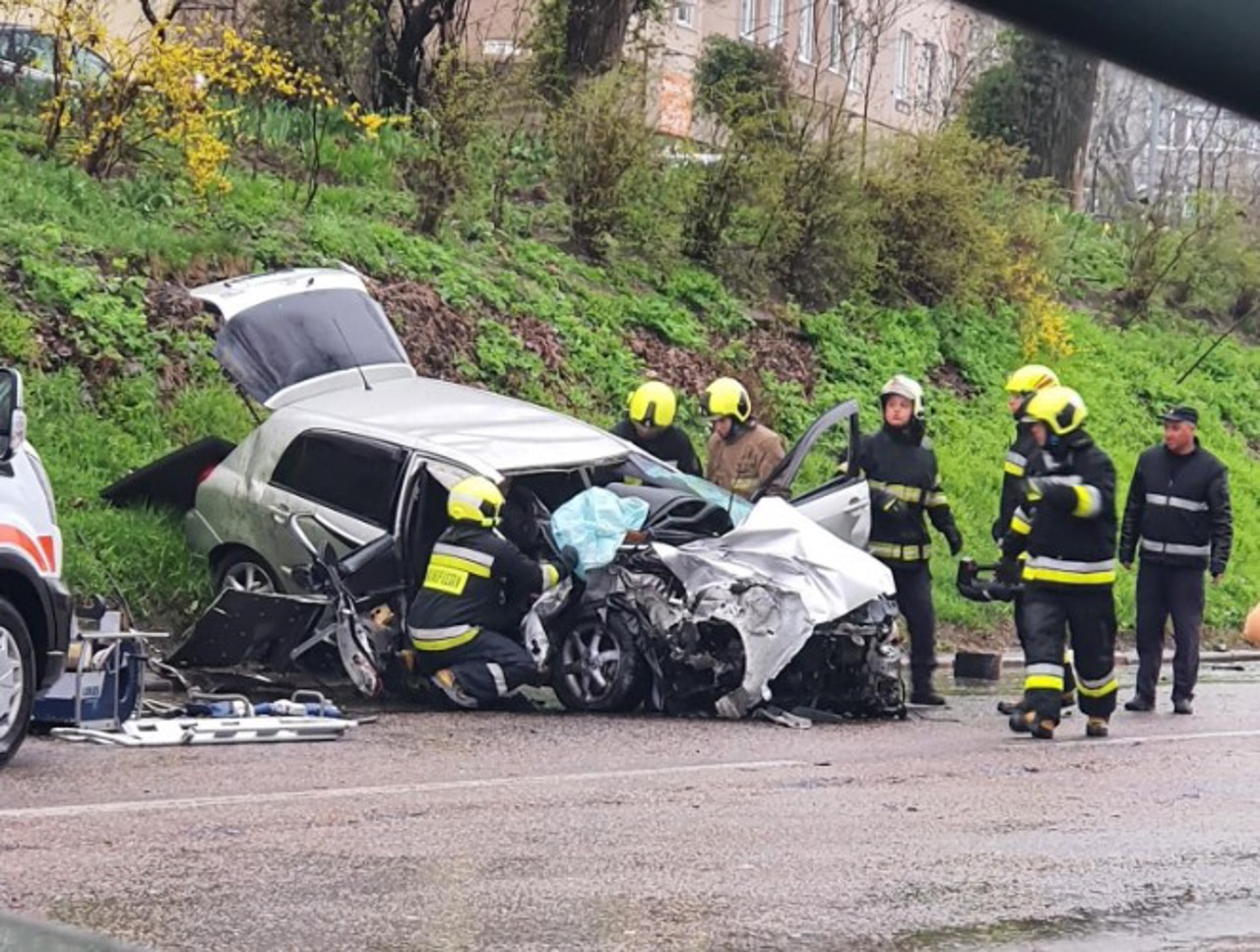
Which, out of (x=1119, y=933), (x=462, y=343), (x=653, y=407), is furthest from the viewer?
(x=462, y=343)

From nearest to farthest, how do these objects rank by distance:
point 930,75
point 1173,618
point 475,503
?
point 475,503 → point 1173,618 → point 930,75

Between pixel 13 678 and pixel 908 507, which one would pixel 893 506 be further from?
pixel 13 678

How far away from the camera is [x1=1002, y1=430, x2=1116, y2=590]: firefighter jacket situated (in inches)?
417

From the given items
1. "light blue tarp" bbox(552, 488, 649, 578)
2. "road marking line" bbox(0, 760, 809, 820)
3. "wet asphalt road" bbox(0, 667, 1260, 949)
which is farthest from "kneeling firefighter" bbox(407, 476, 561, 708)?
"road marking line" bbox(0, 760, 809, 820)

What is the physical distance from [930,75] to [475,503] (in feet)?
68.0

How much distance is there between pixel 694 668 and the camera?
36.6 feet

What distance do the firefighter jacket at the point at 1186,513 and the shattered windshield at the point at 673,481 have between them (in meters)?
2.40

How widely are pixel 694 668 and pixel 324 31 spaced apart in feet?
41.0

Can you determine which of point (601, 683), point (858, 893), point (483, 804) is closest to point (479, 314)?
point (601, 683)

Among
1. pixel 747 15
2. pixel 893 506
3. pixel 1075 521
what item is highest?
pixel 747 15

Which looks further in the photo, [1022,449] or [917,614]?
[917,614]

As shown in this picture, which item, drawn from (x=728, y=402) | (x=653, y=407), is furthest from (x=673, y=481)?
(x=728, y=402)

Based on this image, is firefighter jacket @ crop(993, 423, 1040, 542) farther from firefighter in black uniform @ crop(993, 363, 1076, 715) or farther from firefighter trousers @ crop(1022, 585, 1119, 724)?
firefighter trousers @ crop(1022, 585, 1119, 724)

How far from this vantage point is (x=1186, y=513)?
12695 mm
